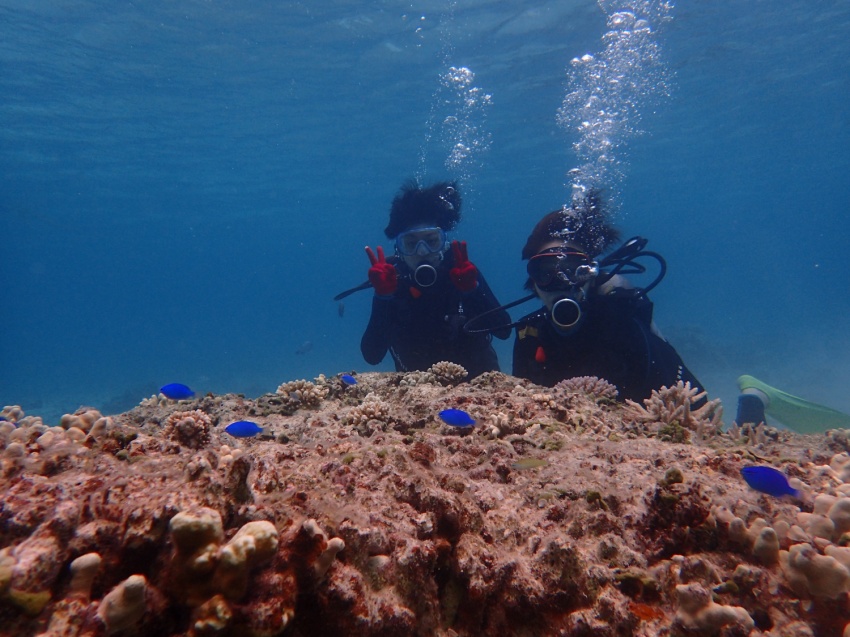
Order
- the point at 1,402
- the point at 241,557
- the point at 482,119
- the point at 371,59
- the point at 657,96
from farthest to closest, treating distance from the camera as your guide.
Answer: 1. the point at 1,402
2. the point at 482,119
3. the point at 657,96
4. the point at 371,59
5. the point at 241,557

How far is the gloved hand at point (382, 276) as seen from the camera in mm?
7512

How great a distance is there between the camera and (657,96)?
83.2ft

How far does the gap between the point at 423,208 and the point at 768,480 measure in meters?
7.28

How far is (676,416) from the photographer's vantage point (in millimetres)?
4152

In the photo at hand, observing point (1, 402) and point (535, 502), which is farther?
point (1, 402)

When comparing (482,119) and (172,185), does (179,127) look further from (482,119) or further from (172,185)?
(482,119)

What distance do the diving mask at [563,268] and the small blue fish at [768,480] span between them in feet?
12.9

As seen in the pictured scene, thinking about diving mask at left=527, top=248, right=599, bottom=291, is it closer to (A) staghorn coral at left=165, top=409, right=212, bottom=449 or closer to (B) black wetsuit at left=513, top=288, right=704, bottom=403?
(B) black wetsuit at left=513, top=288, right=704, bottom=403

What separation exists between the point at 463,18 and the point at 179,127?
57.8 feet

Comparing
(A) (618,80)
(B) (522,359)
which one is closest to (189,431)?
(B) (522,359)

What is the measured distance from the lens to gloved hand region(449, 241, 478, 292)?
295 inches

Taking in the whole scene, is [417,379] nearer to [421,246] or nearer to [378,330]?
[378,330]

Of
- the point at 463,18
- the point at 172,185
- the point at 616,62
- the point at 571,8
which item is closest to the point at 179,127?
the point at 172,185

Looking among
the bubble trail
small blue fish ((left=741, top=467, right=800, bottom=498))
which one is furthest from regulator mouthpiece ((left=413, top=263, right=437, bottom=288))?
the bubble trail
